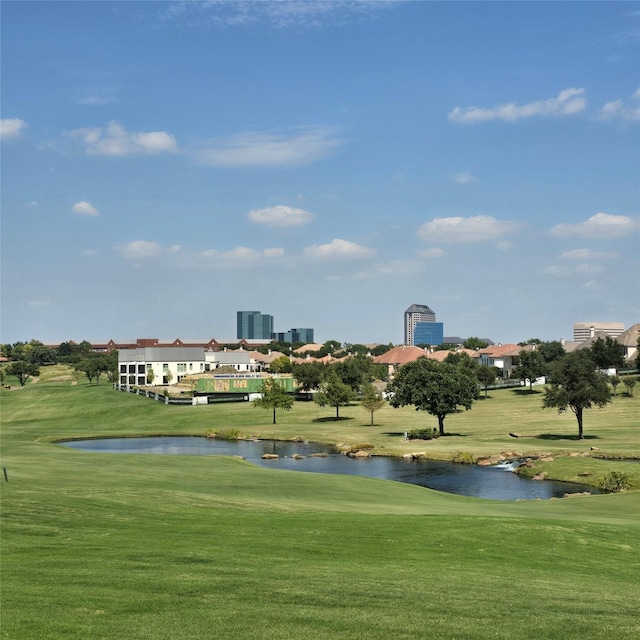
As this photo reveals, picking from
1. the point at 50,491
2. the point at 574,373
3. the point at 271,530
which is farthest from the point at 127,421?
the point at 271,530

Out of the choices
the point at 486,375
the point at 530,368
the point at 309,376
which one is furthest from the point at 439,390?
the point at 309,376

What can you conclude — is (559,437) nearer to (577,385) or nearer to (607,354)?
(577,385)

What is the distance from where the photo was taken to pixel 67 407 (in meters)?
150

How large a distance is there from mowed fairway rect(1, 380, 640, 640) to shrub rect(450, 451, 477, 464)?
24.4 metres

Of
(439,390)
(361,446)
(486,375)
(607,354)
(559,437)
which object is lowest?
(361,446)

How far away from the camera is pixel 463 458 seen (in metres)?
77.2

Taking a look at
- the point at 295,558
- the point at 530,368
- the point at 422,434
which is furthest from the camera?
the point at 530,368

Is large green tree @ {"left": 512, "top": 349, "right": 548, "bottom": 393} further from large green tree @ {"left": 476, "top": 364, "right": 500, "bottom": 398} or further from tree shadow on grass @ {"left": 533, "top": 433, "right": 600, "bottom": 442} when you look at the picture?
tree shadow on grass @ {"left": 533, "top": 433, "right": 600, "bottom": 442}

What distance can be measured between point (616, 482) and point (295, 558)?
40.4 metres

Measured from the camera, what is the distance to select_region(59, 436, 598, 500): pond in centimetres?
6022

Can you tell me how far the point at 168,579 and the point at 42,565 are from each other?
164 inches

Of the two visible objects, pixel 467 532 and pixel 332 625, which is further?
pixel 467 532

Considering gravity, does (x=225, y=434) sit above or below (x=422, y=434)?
below

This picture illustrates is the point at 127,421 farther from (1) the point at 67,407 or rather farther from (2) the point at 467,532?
(2) the point at 467,532
